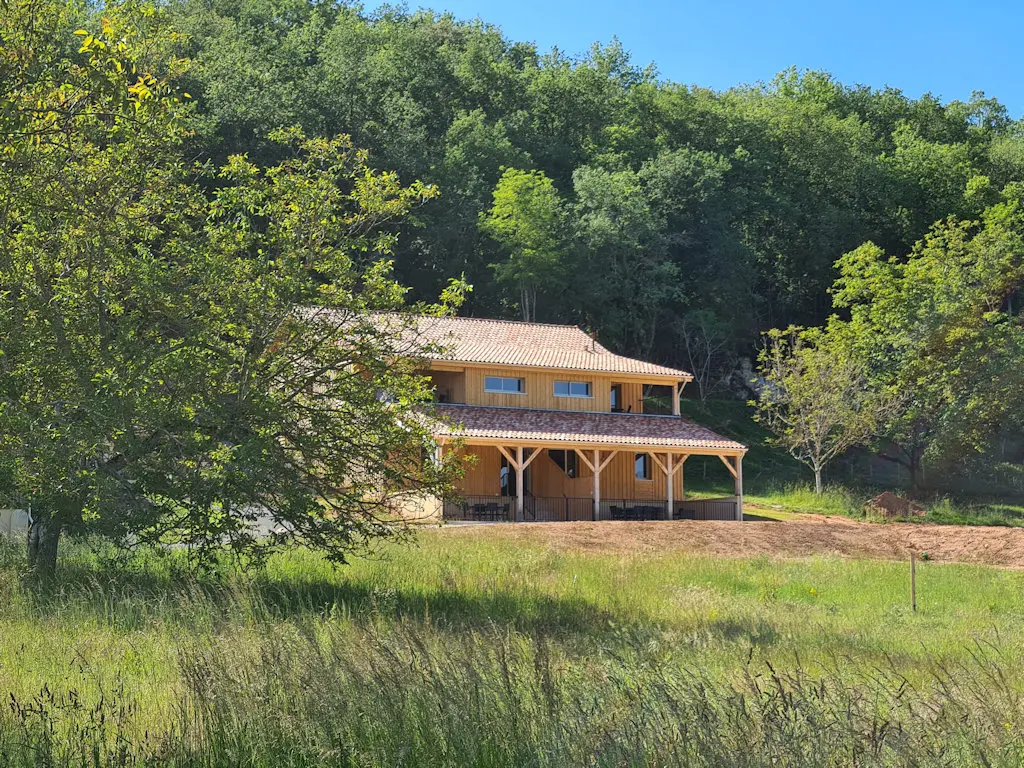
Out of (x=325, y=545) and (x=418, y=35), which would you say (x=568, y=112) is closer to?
(x=418, y=35)

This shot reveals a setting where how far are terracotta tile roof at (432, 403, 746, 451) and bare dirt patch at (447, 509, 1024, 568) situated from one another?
6.95 metres

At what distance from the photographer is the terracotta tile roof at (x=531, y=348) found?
37000 mm

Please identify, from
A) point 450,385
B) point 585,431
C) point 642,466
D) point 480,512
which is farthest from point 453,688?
point 642,466

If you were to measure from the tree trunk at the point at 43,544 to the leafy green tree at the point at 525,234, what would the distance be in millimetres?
39610

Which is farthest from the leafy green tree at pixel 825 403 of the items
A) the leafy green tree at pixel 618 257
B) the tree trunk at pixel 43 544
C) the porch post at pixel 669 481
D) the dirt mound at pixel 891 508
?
the tree trunk at pixel 43 544

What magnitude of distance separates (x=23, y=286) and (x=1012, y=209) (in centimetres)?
5597

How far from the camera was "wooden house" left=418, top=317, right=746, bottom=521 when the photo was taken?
34000 millimetres

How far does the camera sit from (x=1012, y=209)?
56344 mm

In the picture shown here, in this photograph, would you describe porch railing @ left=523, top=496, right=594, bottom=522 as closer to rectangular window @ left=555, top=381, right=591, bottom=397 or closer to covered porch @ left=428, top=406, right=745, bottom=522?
covered porch @ left=428, top=406, right=745, bottom=522

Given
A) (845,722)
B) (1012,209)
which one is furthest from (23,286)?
(1012,209)

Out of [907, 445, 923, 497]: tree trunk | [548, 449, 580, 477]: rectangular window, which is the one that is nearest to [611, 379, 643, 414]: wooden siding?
[548, 449, 580, 477]: rectangular window

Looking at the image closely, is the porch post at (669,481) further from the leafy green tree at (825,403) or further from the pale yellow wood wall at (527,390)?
→ the leafy green tree at (825,403)

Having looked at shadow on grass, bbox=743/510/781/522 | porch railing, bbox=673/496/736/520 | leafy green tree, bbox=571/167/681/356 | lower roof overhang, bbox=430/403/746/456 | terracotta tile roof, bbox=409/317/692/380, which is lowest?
shadow on grass, bbox=743/510/781/522

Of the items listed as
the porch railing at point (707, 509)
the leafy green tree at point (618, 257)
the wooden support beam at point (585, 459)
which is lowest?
the porch railing at point (707, 509)
